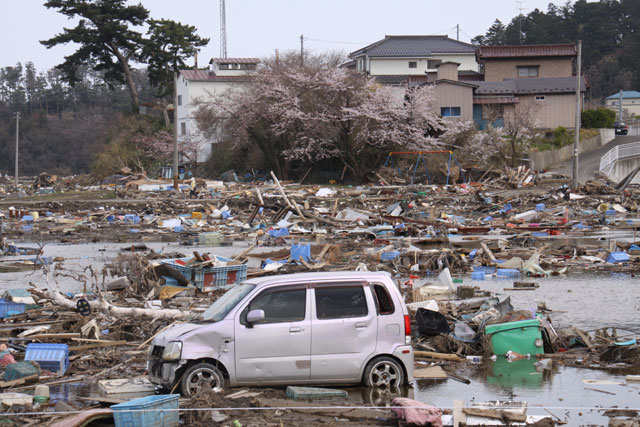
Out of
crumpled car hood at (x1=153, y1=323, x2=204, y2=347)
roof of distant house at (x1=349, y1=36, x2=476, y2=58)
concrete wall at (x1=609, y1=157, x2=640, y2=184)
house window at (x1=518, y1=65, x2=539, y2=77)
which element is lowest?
crumpled car hood at (x1=153, y1=323, x2=204, y2=347)

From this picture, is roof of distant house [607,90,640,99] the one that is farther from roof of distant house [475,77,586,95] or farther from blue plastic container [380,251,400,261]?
blue plastic container [380,251,400,261]

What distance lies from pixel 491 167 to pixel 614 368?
1525 inches

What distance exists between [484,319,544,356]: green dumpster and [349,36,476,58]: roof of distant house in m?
60.7

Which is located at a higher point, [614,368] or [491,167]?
[491,167]

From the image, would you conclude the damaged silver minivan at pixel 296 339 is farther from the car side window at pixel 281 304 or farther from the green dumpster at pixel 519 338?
the green dumpster at pixel 519 338

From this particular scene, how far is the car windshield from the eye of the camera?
8.90 metres

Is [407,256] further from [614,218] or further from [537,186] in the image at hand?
[537,186]

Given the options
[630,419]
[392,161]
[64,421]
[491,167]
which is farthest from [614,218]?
[64,421]

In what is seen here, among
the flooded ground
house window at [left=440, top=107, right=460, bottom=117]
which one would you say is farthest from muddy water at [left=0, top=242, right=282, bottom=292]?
house window at [left=440, top=107, right=460, bottom=117]

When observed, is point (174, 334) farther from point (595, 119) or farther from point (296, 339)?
point (595, 119)

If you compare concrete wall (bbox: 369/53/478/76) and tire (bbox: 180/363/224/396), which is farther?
concrete wall (bbox: 369/53/478/76)

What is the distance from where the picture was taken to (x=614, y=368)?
1033 cm

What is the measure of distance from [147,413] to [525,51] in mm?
63450

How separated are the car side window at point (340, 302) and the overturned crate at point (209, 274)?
7723 mm
